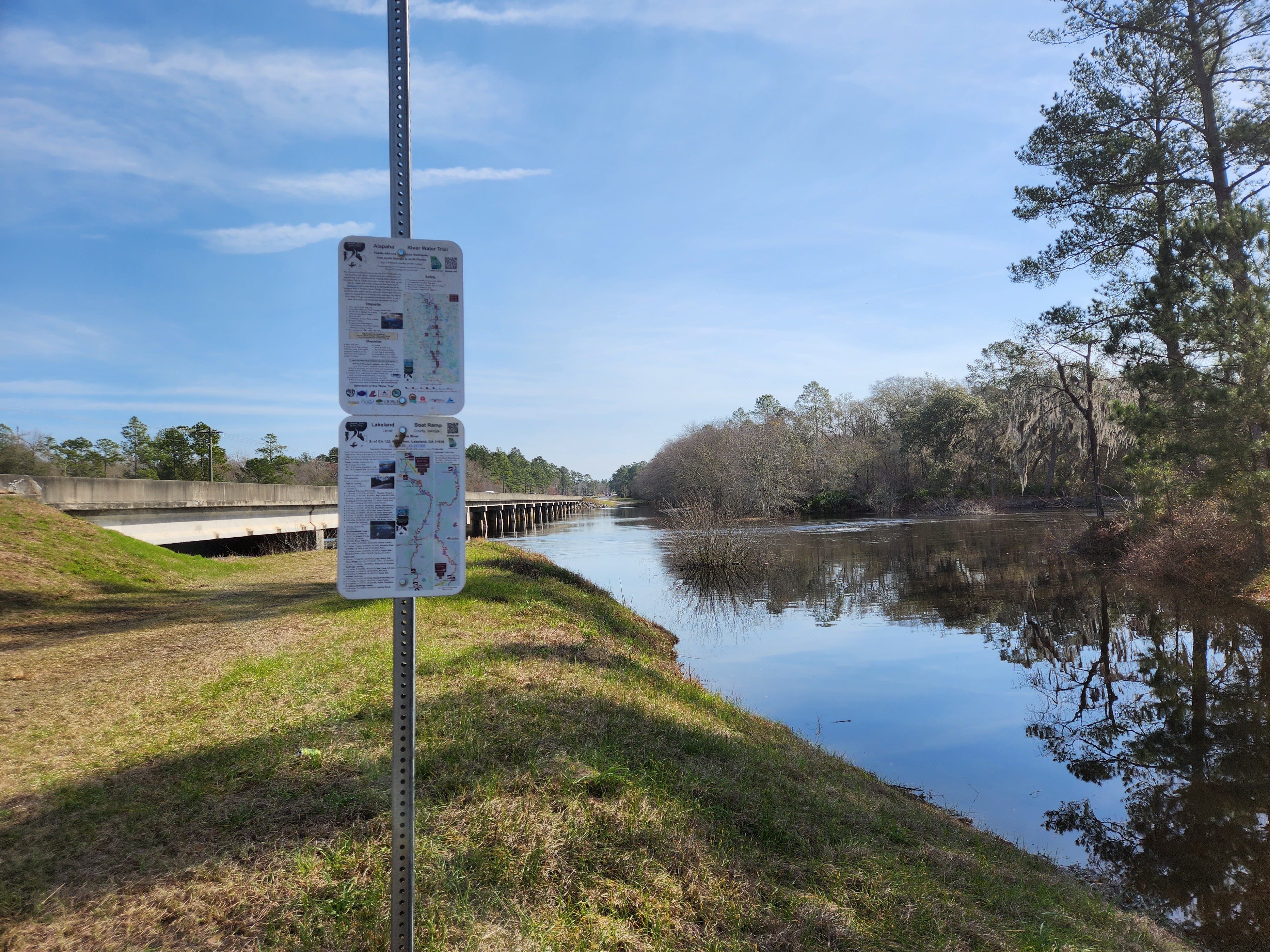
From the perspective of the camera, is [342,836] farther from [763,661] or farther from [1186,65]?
[1186,65]

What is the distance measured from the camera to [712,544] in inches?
872

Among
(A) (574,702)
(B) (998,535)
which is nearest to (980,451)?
(B) (998,535)

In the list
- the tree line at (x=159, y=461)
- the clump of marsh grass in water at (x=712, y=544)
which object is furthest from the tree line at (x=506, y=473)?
A: the clump of marsh grass in water at (x=712, y=544)

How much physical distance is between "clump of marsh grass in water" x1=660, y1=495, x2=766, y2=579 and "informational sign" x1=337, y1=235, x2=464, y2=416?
19.5 meters

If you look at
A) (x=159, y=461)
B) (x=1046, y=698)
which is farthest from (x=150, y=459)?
(x=1046, y=698)

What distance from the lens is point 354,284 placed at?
8.07ft

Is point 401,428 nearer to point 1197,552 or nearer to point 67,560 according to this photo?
point 67,560

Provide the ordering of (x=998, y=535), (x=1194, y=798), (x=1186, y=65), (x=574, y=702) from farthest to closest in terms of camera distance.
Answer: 1. (x=998, y=535)
2. (x=1186, y=65)
3. (x=1194, y=798)
4. (x=574, y=702)

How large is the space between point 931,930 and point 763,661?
8972 millimetres

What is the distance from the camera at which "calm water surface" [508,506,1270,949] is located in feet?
18.9

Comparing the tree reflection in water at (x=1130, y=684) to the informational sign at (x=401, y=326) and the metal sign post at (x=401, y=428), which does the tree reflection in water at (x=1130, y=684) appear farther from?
the informational sign at (x=401, y=326)

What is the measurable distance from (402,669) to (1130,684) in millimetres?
11332

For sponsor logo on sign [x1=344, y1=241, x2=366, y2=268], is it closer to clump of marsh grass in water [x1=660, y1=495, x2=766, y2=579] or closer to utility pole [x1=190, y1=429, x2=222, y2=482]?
clump of marsh grass in water [x1=660, y1=495, x2=766, y2=579]

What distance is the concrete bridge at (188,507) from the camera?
50.5ft
